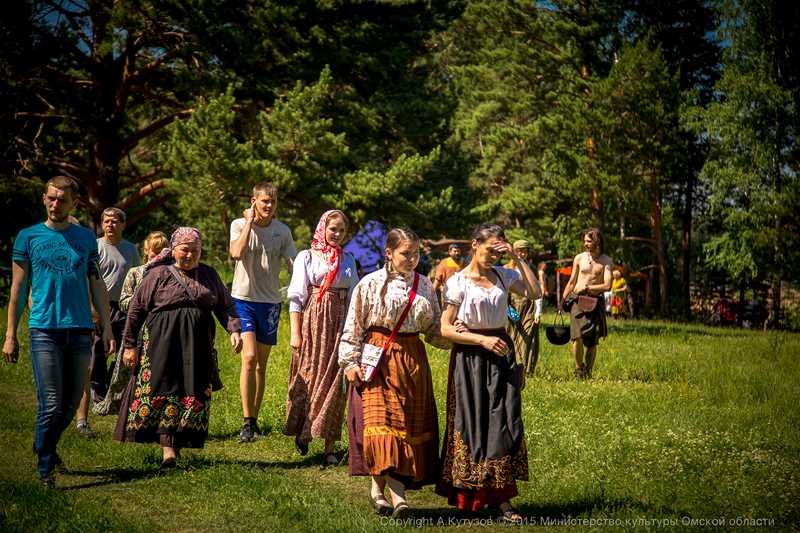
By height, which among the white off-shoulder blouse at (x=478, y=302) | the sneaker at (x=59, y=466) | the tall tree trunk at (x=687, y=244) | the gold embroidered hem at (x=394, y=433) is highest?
the tall tree trunk at (x=687, y=244)

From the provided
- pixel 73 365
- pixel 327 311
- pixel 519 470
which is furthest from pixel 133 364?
pixel 519 470

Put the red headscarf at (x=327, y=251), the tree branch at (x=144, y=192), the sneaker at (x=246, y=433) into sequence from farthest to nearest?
the tree branch at (x=144, y=192), the sneaker at (x=246, y=433), the red headscarf at (x=327, y=251)

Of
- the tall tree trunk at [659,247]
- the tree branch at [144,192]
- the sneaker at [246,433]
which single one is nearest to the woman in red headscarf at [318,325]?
the sneaker at [246,433]

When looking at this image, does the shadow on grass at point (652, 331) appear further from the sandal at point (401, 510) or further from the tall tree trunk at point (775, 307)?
the sandal at point (401, 510)

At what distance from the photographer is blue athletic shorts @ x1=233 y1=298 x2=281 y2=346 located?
8.16 m

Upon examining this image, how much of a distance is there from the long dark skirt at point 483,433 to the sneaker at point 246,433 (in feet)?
9.75

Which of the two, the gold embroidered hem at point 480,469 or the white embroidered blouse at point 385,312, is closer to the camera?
the gold embroidered hem at point 480,469

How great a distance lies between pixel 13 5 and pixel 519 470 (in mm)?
22800

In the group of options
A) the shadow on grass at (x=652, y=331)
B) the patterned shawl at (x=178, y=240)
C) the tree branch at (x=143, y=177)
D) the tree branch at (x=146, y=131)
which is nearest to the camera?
the patterned shawl at (x=178, y=240)

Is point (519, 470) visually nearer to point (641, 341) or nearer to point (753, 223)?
point (641, 341)

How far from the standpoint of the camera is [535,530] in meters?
5.47

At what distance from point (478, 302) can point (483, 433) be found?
2.82 feet

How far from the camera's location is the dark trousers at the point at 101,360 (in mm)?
8969

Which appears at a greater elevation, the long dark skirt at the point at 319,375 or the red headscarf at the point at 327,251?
the red headscarf at the point at 327,251
